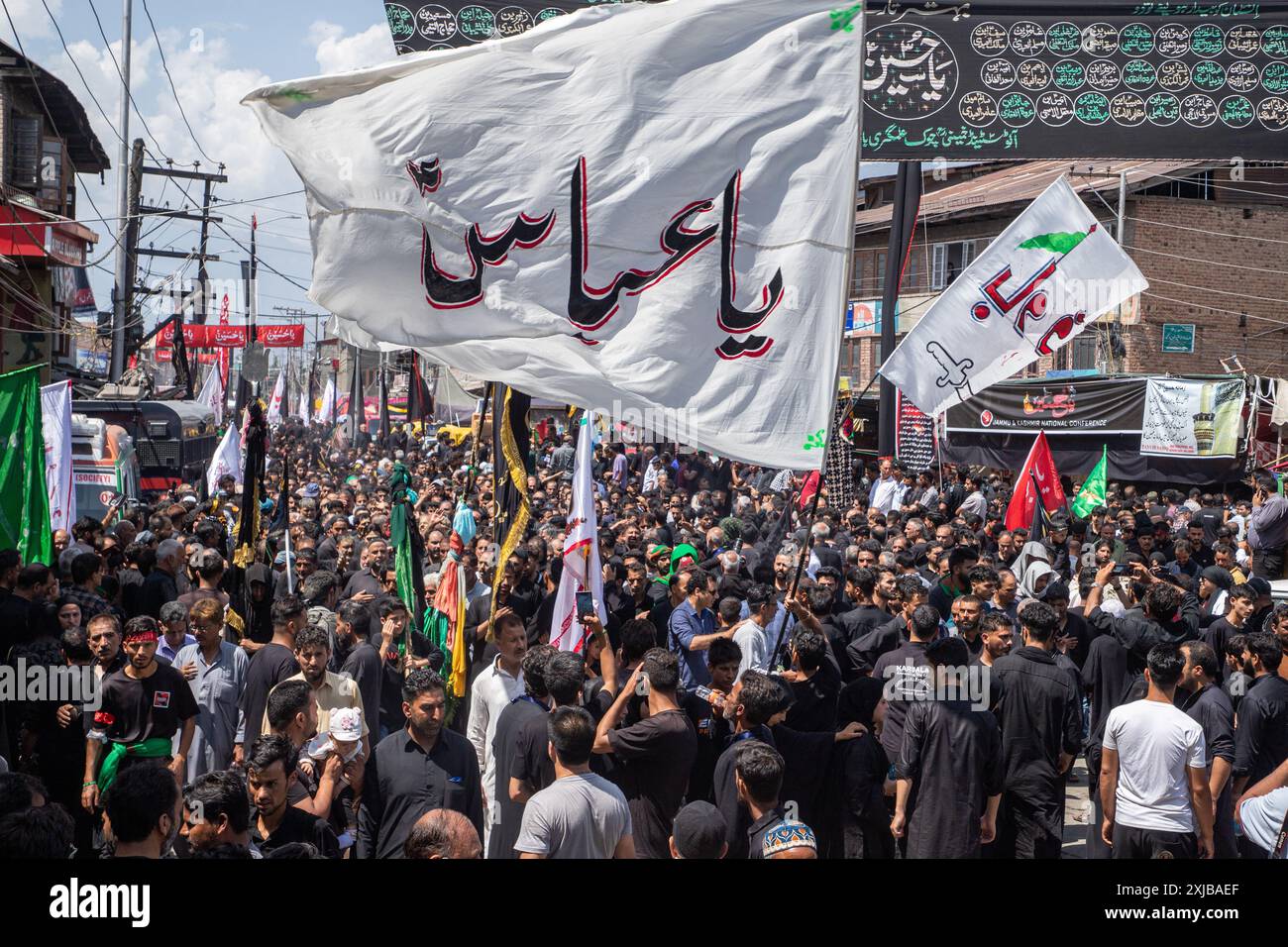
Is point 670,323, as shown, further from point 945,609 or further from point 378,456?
point 378,456

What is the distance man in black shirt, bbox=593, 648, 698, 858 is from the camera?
5.45m

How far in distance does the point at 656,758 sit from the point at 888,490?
15449 millimetres

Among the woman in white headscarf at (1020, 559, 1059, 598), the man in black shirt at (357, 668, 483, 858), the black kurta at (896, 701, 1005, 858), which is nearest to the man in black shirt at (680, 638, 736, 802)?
the black kurta at (896, 701, 1005, 858)

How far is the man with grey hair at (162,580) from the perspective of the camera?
9438 mm

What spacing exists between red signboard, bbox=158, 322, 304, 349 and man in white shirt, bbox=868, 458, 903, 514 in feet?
93.2

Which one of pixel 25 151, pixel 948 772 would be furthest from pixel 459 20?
pixel 25 151

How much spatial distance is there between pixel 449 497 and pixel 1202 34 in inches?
500

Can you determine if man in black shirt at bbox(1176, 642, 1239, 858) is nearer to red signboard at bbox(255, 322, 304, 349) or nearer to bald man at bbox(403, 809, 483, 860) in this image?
bald man at bbox(403, 809, 483, 860)

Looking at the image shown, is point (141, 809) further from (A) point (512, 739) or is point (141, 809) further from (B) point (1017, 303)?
(B) point (1017, 303)

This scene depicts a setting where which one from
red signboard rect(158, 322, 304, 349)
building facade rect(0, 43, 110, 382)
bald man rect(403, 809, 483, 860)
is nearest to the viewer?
bald man rect(403, 809, 483, 860)

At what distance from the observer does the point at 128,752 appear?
613 centimetres

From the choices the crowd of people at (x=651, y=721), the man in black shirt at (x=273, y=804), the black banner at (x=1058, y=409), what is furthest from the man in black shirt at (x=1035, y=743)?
the black banner at (x=1058, y=409)

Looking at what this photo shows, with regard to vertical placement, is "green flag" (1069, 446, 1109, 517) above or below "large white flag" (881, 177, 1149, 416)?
below
